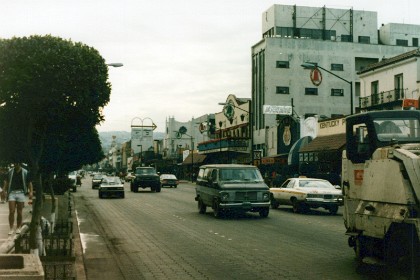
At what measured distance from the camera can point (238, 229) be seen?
18.5 meters

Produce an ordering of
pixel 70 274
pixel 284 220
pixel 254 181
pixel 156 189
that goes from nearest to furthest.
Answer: pixel 70 274
pixel 284 220
pixel 254 181
pixel 156 189

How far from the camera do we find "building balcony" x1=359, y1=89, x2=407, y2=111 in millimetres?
46156

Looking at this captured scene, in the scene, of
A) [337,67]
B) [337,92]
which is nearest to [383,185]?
[337,92]

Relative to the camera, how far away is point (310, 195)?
25031 millimetres

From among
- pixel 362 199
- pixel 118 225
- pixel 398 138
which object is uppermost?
pixel 398 138

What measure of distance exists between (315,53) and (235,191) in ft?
195

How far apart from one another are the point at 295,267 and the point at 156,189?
131 feet

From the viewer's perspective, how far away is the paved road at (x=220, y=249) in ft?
34.9

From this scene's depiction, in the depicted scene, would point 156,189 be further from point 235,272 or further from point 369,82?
point 235,272

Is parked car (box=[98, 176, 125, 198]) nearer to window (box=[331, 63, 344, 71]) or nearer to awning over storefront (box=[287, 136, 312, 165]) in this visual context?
awning over storefront (box=[287, 136, 312, 165])

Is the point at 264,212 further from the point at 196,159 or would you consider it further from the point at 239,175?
the point at 196,159

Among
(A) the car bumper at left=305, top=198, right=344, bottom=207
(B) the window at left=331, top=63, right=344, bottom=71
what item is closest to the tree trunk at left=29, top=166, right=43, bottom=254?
(A) the car bumper at left=305, top=198, right=344, bottom=207

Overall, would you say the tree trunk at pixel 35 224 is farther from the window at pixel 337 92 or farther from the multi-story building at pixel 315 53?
the window at pixel 337 92

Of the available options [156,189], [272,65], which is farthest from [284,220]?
[272,65]
